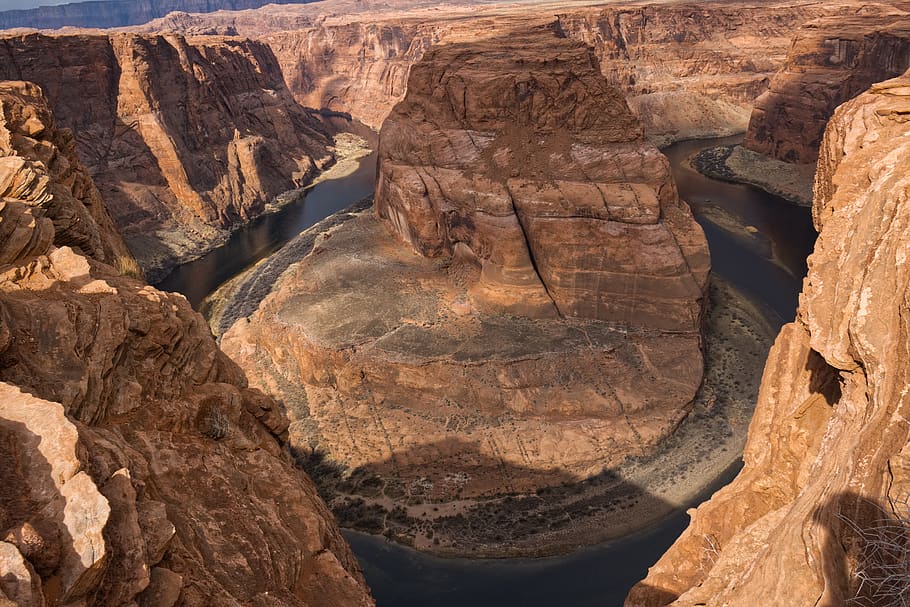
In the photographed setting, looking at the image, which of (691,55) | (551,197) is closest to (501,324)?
(551,197)

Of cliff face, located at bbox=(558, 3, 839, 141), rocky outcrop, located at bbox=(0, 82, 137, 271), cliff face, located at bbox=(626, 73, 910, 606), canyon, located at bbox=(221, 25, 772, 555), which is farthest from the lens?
cliff face, located at bbox=(558, 3, 839, 141)

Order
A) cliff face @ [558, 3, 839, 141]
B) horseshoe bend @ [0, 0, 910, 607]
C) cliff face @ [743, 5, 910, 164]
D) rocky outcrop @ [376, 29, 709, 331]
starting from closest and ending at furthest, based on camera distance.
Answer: horseshoe bend @ [0, 0, 910, 607] < rocky outcrop @ [376, 29, 709, 331] < cliff face @ [743, 5, 910, 164] < cliff face @ [558, 3, 839, 141]

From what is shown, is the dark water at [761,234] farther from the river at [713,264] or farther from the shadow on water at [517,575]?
the shadow on water at [517,575]

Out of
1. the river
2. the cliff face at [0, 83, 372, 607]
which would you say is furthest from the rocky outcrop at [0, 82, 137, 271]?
the river

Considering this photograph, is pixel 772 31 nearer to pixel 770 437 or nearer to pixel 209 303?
pixel 209 303

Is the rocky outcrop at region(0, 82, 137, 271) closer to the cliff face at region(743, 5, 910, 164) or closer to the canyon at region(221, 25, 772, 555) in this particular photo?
the canyon at region(221, 25, 772, 555)

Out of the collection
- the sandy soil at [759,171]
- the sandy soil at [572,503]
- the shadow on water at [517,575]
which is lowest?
the shadow on water at [517,575]

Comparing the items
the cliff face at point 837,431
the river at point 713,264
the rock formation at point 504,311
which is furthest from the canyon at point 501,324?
the cliff face at point 837,431

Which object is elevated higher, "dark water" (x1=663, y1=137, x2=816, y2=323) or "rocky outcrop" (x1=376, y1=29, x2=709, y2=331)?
"rocky outcrop" (x1=376, y1=29, x2=709, y2=331)
